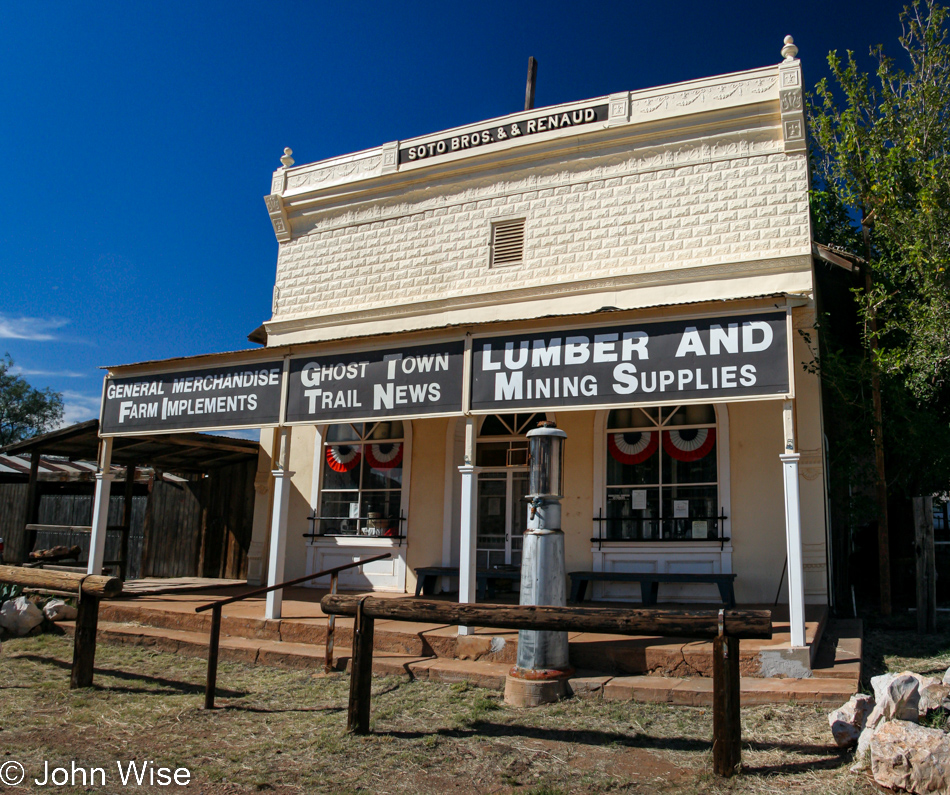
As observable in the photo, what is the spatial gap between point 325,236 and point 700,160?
6.07 metres

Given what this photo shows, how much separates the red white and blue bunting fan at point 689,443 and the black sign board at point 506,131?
4697 millimetres

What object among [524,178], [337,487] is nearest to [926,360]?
[524,178]

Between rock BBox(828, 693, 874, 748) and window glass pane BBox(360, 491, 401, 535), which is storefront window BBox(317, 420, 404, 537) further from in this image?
rock BBox(828, 693, 874, 748)

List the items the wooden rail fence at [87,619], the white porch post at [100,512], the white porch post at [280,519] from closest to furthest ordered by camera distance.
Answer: the wooden rail fence at [87,619] → the white porch post at [280,519] → the white porch post at [100,512]

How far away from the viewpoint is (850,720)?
16.3 ft

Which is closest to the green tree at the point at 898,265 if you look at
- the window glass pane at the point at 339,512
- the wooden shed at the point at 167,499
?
the window glass pane at the point at 339,512

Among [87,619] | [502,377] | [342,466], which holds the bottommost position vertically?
[87,619]

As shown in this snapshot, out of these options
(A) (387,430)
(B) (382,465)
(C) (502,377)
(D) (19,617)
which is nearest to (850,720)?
(C) (502,377)

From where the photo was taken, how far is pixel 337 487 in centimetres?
1189

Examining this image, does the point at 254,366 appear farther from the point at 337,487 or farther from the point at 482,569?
the point at 482,569

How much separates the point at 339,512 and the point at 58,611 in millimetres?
3977

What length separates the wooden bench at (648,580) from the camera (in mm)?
8566

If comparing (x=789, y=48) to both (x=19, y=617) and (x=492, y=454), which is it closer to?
(x=492, y=454)

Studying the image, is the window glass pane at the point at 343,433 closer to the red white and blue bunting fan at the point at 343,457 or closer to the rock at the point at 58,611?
the red white and blue bunting fan at the point at 343,457
